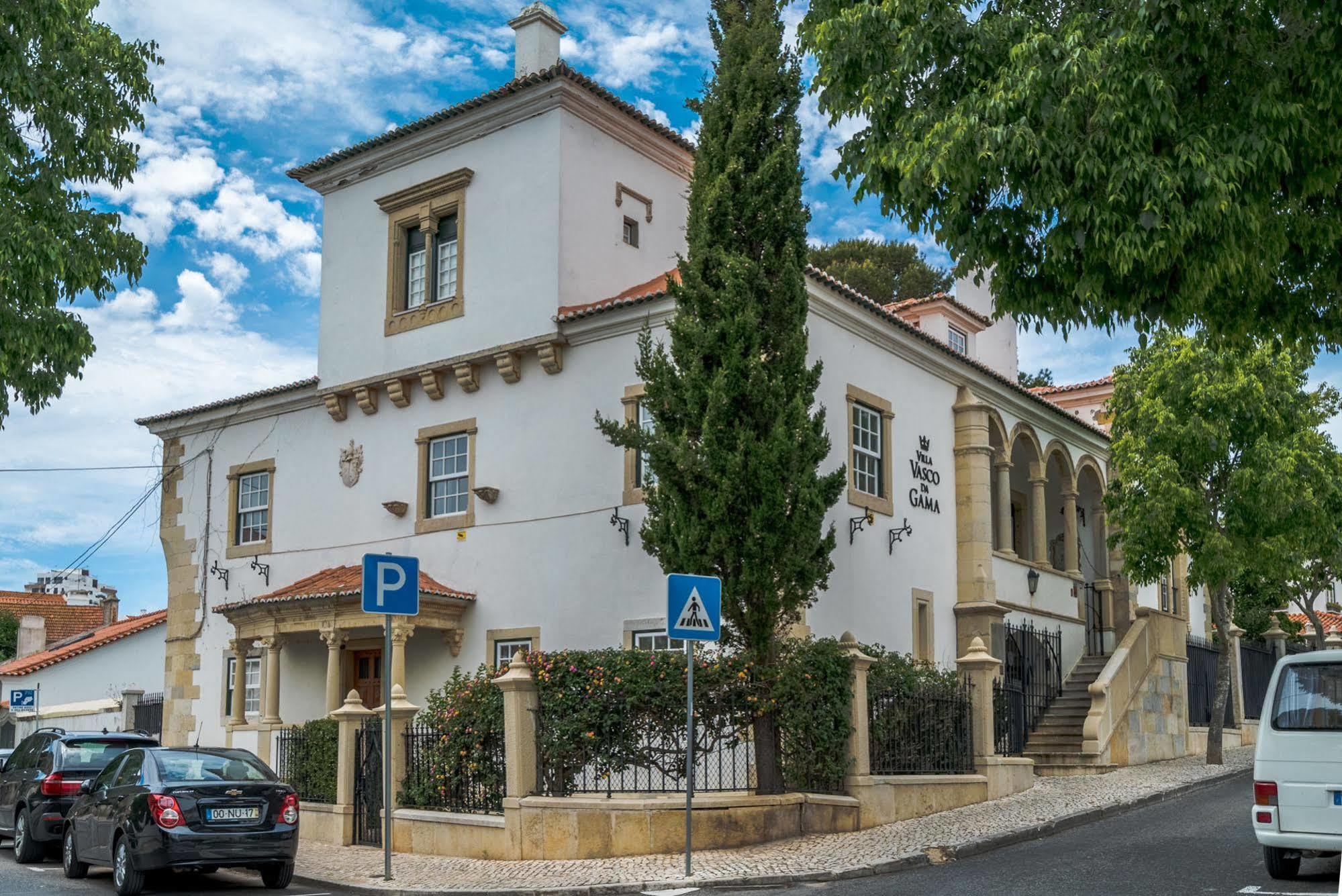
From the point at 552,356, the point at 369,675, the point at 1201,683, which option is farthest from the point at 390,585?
the point at 1201,683

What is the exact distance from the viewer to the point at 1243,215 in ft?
33.2

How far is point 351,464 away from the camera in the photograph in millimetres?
23609

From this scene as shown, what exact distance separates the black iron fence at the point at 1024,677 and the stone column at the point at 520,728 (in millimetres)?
8755

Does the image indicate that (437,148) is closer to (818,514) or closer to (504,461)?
(504,461)

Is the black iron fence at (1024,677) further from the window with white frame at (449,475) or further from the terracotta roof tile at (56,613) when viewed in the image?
the terracotta roof tile at (56,613)

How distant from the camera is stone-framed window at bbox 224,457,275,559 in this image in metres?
25.1

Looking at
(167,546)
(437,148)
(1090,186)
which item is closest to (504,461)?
(437,148)

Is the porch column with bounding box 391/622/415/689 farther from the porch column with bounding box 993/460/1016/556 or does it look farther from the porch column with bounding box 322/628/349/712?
the porch column with bounding box 993/460/1016/556

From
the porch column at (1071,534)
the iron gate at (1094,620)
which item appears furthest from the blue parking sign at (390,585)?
the iron gate at (1094,620)

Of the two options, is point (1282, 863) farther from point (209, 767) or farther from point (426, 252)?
point (426, 252)

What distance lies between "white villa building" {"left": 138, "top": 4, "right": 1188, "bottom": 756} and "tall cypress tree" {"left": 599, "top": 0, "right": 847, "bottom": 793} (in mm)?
3018

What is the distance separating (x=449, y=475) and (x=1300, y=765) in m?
14.4

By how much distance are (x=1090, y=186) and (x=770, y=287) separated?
6214 millimetres

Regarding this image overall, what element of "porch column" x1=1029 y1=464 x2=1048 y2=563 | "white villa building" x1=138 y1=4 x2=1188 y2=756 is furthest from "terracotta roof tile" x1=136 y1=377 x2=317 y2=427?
"porch column" x1=1029 y1=464 x2=1048 y2=563
